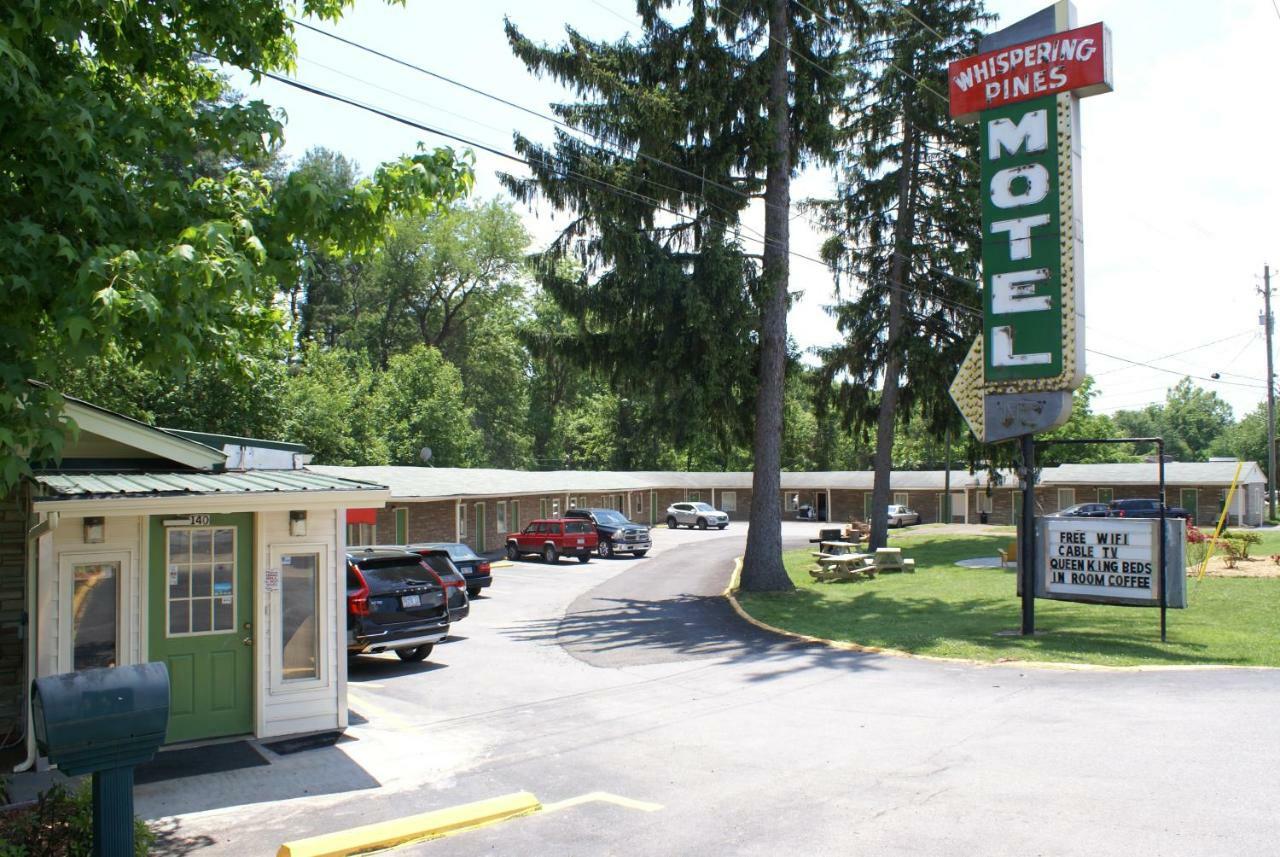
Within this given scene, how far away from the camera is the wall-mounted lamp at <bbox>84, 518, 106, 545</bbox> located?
30.8 feet

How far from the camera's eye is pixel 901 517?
54.8 meters

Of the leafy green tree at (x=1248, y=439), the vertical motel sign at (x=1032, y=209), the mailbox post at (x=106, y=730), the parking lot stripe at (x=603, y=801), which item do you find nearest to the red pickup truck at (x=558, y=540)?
the vertical motel sign at (x=1032, y=209)

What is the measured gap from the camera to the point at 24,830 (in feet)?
21.7

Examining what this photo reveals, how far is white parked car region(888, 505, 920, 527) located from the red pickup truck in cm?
2528

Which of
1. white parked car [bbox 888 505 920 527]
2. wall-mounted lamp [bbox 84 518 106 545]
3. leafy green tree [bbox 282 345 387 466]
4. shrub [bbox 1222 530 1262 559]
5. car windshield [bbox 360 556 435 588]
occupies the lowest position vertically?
white parked car [bbox 888 505 920 527]

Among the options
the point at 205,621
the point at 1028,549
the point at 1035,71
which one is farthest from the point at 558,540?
the point at 205,621

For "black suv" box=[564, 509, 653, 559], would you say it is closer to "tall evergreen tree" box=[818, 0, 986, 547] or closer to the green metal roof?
"tall evergreen tree" box=[818, 0, 986, 547]

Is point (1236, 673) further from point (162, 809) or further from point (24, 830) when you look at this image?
point (24, 830)

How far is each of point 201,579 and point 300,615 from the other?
1.10 meters

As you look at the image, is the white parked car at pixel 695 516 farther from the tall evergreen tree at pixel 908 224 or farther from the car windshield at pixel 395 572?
the car windshield at pixel 395 572

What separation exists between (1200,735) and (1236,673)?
377 centimetres

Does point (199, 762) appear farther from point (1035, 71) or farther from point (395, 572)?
point (1035, 71)

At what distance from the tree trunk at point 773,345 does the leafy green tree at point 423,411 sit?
31.5 metres

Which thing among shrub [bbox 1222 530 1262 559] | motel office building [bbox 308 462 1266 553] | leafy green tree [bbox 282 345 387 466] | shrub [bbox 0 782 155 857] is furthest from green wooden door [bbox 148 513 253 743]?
shrub [bbox 1222 530 1262 559]
